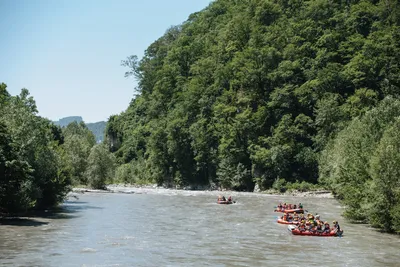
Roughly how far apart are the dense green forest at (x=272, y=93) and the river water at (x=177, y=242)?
1102 inches

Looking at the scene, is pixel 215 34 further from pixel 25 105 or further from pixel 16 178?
pixel 16 178

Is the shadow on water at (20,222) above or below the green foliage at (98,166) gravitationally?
below

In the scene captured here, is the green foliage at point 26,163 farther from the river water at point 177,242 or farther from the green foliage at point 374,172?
the green foliage at point 374,172

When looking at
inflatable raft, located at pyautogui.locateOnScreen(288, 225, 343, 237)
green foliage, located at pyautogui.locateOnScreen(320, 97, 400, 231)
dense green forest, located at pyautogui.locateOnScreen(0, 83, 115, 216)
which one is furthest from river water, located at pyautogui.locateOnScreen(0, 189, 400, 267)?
dense green forest, located at pyautogui.locateOnScreen(0, 83, 115, 216)

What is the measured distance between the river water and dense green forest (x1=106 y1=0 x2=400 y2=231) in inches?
1102

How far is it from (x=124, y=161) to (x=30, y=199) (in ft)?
345

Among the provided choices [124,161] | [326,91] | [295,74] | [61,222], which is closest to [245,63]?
[295,74]

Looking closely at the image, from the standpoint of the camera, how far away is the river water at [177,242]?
90.7 feet

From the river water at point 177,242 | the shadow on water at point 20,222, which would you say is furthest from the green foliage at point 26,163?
the river water at point 177,242

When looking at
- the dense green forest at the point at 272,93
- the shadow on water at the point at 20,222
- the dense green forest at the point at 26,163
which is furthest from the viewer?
the dense green forest at the point at 272,93

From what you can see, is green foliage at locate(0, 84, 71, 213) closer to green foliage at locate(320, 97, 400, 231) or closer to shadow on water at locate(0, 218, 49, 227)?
shadow on water at locate(0, 218, 49, 227)

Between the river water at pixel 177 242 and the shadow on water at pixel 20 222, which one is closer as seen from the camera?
the river water at pixel 177 242

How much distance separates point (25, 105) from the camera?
4888 centimetres

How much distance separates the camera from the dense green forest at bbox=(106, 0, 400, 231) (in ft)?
291
